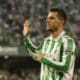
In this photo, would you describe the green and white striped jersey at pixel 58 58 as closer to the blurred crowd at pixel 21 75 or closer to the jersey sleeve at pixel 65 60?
the jersey sleeve at pixel 65 60

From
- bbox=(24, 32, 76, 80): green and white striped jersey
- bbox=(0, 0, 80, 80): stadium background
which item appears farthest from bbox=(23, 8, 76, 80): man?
bbox=(0, 0, 80, 80): stadium background

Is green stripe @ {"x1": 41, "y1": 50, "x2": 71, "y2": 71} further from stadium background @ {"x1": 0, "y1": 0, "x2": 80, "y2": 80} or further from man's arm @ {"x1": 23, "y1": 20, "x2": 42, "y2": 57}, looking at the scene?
stadium background @ {"x1": 0, "y1": 0, "x2": 80, "y2": 80}

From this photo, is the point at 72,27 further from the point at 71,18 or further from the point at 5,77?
the point at 5,77

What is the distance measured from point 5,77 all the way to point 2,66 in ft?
1.21

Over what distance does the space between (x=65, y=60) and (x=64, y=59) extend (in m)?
0.01

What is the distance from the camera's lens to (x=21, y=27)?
9.46 metres

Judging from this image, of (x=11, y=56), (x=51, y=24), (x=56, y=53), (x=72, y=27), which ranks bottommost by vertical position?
(x=11, y=56)

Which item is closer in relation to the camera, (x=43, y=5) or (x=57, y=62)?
(x=57, y=62)

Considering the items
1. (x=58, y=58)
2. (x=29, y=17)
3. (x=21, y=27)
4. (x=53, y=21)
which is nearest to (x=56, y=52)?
(x=58, y=58)

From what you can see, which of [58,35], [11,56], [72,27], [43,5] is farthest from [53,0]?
[58,35]

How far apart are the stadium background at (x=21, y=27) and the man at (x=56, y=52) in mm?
6197

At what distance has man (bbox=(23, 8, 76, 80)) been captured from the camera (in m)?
2.73

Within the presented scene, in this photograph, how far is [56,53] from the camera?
2.83 meters

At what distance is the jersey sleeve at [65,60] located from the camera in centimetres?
272
